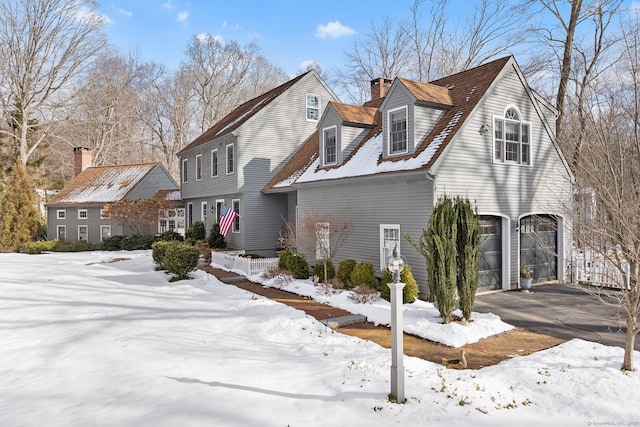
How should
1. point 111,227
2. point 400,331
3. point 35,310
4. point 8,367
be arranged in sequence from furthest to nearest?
point 111,227 < point 35,310 < point 8,367 < point 400,331

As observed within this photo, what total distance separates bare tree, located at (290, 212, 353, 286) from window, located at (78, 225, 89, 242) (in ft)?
72.6

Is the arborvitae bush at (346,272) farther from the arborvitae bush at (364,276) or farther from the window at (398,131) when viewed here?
the window at (398,131)

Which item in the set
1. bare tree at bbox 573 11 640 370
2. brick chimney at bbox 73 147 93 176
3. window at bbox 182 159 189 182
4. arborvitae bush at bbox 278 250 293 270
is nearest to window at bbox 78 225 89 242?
brick chimney at bbox 73 147 93 176

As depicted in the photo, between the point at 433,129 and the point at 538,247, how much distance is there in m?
6.20

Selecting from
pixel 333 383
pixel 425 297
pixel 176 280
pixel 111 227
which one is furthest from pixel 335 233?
pixel 111 227

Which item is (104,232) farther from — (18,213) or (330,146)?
(330,146)

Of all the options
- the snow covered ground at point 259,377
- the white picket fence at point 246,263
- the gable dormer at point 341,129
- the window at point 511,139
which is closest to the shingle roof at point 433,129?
the gable dormer at point 341,129

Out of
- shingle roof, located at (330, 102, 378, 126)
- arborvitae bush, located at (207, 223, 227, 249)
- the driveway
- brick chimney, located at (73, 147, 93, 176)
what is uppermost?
brick chimney, located at (73, 147, 93, 176)

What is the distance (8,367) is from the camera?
8047 mm

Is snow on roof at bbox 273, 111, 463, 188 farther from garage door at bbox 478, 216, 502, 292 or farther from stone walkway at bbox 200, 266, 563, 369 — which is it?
stone walkway at bbox 200, 266, 563, 369

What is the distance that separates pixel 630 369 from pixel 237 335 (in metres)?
7.88

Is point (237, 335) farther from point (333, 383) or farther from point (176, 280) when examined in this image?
point (176, 280)

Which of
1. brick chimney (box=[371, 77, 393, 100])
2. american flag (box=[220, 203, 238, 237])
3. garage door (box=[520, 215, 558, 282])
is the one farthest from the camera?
brick chimney (box=[371, 77, 393, 100])

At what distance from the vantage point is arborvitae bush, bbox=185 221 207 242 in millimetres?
Answer: 24359
